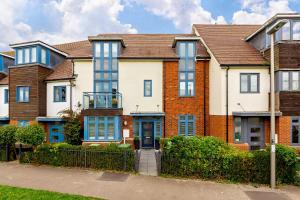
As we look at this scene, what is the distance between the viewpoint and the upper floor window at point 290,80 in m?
12.6

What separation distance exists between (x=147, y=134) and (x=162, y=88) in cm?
366

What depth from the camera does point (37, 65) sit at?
51.2 ft

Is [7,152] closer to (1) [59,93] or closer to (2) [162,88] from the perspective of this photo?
(1) [59,93]

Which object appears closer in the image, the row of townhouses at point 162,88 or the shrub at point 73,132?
the row of townhouses at point 162,88

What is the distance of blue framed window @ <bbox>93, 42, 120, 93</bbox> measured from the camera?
50.4ft

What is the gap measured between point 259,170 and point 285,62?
7645 millimetres

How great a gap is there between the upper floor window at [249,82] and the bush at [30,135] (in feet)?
41.9

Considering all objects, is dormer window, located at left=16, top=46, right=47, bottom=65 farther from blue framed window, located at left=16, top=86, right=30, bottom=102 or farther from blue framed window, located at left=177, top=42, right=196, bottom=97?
blue framed window, located at left=177, top=42, right=196, bottom=97

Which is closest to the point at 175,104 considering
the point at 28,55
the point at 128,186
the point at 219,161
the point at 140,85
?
the point at 140,85

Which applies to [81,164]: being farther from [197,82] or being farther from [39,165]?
[197,82]

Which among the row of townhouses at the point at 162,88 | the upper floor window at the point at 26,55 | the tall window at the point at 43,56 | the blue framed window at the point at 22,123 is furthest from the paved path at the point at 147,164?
the upper floor window at the point at 26,55

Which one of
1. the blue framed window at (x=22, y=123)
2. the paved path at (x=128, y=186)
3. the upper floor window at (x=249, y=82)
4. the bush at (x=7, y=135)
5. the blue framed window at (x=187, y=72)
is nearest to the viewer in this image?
the paved path at (x=128, y=186)

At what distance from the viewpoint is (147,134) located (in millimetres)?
15438

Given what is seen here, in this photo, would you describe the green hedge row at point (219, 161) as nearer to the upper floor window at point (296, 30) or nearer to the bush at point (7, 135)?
the upper floor window at point (296, 30)
